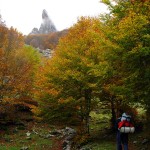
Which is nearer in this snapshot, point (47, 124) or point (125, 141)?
point (125, 141)

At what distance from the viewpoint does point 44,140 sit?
27125 mm

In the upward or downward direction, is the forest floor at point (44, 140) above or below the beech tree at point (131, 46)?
below

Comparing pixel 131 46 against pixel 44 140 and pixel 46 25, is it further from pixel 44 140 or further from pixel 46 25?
pixel 46 25

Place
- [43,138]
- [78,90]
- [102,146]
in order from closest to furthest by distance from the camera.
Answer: [102,146], [78,90], [43,138]

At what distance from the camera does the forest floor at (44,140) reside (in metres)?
20.8

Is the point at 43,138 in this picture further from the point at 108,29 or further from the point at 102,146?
the point at 108,29

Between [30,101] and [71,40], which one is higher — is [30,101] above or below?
below

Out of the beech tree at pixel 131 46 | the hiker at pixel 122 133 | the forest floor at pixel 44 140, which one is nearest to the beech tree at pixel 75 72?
the forest floor at pixel 44 140

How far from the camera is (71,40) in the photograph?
2700cm

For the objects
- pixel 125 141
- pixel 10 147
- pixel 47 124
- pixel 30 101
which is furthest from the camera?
pixel 30 101

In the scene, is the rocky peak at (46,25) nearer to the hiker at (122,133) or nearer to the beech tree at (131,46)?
the beech tree at (131,46)

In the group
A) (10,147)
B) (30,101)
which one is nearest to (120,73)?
(10,147)

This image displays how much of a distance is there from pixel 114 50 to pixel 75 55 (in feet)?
24.2

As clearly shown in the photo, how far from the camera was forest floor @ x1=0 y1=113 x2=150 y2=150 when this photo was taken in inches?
820
